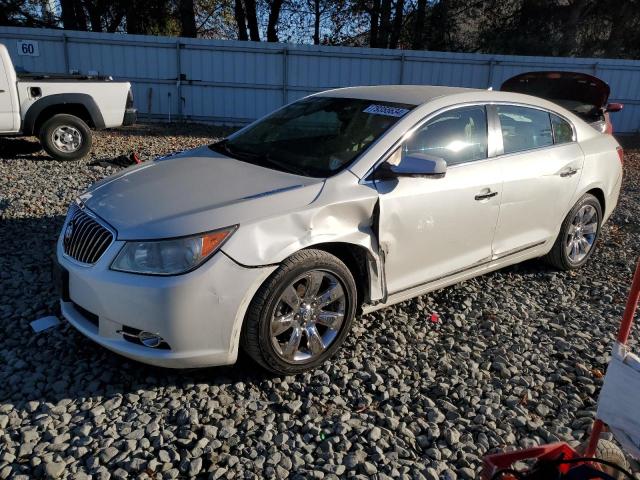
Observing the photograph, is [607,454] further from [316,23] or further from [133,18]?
[316,23]

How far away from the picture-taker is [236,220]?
288 cm

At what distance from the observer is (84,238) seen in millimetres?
3146

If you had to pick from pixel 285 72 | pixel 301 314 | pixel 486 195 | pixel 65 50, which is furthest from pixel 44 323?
pixel 65 50

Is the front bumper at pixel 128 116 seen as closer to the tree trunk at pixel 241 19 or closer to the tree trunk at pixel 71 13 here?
the tree trunk at pixel 71 13

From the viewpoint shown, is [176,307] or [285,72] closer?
[176,307]

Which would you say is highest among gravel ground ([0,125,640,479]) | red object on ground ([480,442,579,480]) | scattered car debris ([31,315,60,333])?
red object on ground ([480,442,579,480])

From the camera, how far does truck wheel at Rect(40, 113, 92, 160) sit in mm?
8641

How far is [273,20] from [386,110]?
21.7 m

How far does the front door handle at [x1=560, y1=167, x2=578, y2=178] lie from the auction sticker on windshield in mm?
1642

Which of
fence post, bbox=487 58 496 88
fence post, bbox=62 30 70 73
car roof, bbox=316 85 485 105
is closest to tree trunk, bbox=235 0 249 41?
fence post, bbox=62 30 70 73

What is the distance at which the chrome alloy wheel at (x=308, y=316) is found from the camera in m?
3.10

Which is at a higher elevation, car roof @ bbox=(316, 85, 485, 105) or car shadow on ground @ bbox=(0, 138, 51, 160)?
car roof @ bbox=(316, 85, 485, 105)

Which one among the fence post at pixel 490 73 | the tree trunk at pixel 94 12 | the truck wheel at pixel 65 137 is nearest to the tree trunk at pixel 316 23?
the tree trunk at pixel 94 12

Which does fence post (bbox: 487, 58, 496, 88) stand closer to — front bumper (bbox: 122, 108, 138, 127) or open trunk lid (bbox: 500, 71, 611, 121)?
open trunk lid (bbox: 500, 71, 611, 121)
